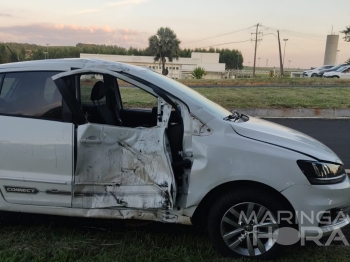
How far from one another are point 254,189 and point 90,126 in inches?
58.3

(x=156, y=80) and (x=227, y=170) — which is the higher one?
(x=156, y=80)

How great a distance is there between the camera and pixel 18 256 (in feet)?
9.44

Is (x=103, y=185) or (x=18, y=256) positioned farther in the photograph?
(x=103, y=185)

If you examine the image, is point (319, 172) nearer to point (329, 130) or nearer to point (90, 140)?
point (90, 140)

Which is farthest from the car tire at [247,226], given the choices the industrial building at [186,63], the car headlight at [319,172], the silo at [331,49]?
the silo at [331,49]

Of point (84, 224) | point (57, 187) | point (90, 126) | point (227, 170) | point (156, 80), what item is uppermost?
point (156, 80)

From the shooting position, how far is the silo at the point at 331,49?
63500mm

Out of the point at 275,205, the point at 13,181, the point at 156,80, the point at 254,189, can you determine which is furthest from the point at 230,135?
the point at 13,181

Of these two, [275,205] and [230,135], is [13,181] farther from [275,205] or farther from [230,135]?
Answer: [275,205]

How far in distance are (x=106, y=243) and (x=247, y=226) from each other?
1271mm

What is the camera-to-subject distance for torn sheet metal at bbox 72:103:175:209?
9.93 ft

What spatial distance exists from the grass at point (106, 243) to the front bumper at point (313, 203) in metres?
0.33

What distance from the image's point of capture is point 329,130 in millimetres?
8031

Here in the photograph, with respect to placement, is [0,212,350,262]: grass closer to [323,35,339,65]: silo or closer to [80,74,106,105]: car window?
[80,74,106,105]: car window
